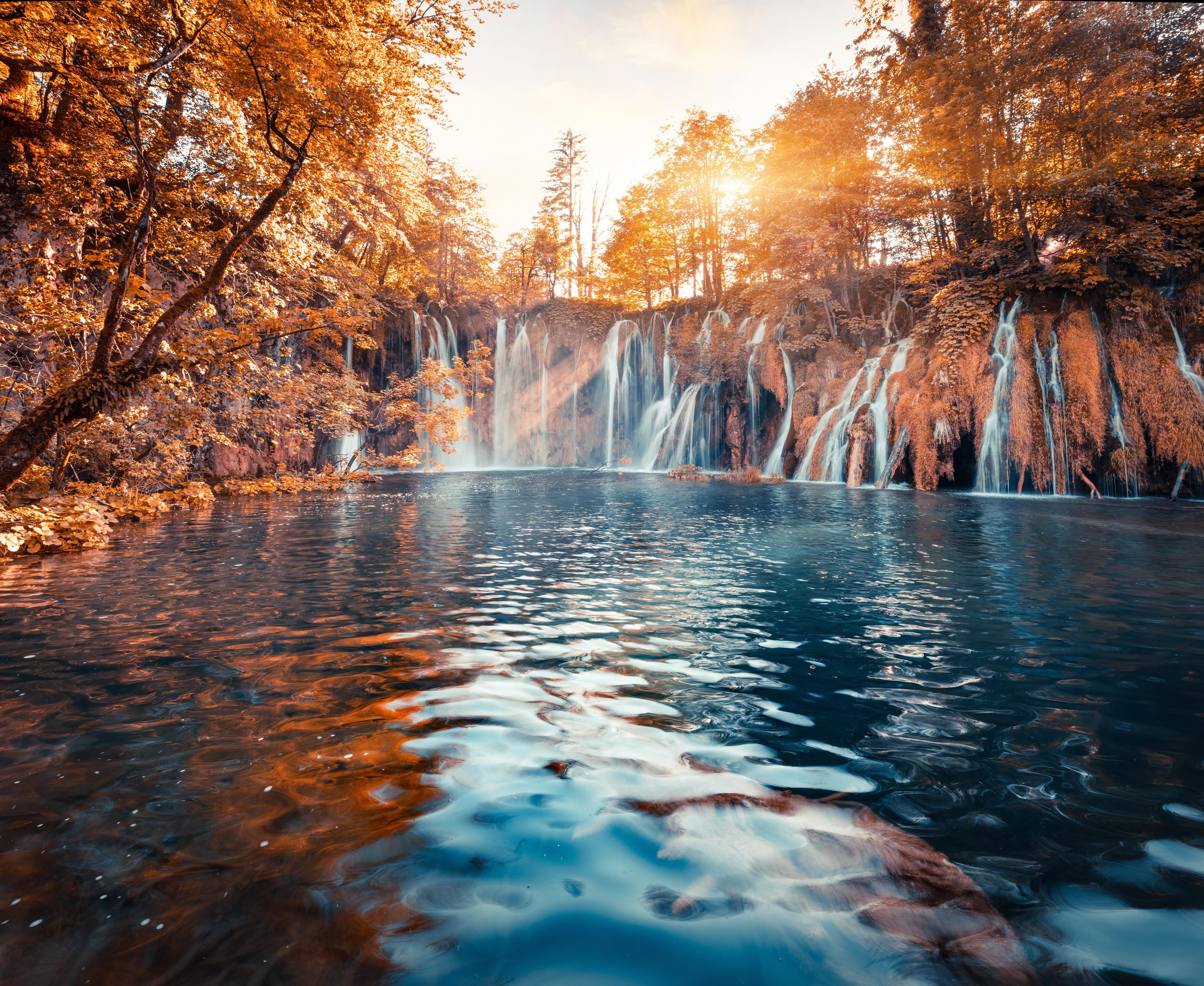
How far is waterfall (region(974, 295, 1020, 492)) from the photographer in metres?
16.2

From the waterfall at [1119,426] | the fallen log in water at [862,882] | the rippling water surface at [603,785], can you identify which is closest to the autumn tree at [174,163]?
the rippling water surface at [603,785]

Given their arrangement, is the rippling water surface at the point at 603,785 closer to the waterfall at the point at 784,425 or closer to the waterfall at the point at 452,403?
the waterfall at the point at 784,425

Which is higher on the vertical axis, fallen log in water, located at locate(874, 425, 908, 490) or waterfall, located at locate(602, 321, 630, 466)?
waterfall, located at locate(602, 321, 630, 466)

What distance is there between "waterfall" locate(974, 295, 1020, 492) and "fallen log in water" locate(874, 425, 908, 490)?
214cm

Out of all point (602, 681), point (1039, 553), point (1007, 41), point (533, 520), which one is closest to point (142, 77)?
point (533, 520)

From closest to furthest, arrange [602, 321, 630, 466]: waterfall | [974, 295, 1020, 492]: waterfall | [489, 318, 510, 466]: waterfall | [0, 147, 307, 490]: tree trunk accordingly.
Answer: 1. [0, 147, 307, 490]: tree trunk
2. [974, 295, 1020, 492]: waterfall
3. [602, 321, 630, 466]: waterfall
4. [489, 318, 510, 466]: waterfall

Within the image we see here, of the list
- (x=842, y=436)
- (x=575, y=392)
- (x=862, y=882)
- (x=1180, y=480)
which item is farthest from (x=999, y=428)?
(x=575, y=392)

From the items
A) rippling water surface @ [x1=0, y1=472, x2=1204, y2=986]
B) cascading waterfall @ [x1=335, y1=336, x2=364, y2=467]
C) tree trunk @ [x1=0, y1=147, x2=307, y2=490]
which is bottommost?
rippling water surface @ [x1=0, y1=472, x2=1204, y2=986]

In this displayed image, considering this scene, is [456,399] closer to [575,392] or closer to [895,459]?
[575,392]

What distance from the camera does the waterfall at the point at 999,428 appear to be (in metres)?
16.2

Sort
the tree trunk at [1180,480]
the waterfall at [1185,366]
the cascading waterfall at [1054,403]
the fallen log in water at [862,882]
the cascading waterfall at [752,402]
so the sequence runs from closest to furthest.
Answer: the fallen log in water at [862,882] → the tree trunk at [1180,480] → the waterfall at [1185,366] → the cascading waterfall at [1054,403] → the cascading waterfall at [752,402]

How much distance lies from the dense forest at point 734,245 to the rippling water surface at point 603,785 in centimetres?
494

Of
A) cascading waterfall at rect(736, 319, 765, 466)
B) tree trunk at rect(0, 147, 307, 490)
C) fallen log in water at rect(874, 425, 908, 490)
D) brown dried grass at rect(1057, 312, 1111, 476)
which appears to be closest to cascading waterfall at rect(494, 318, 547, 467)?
cascading waterfall at rect(736, 319, 765, 466)

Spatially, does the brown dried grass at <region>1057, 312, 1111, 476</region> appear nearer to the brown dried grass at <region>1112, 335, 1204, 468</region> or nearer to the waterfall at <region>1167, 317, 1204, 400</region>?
the brown dried grass at <region>1112, 335, 1204, 468</region>
